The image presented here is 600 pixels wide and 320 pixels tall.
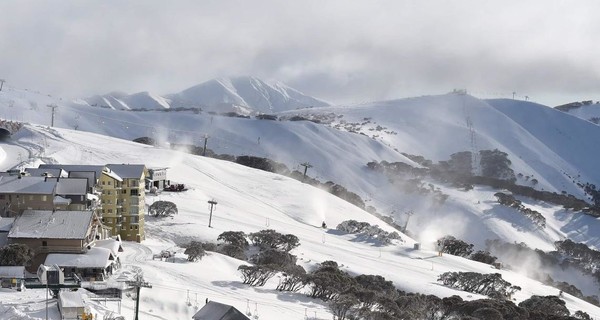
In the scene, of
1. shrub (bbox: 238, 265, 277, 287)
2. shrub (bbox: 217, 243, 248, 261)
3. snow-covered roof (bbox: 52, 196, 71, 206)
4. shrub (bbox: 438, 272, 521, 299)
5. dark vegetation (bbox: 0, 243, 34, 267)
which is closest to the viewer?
dark vegetation (bbox: 0, 243, 34, 267)

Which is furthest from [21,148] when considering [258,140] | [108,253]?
[258,140]

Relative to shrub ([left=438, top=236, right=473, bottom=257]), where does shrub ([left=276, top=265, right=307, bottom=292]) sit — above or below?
above

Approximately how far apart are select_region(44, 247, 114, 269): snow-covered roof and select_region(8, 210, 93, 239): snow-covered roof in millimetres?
1413

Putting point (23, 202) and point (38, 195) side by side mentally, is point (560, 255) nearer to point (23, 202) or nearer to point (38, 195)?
point (38, 195)

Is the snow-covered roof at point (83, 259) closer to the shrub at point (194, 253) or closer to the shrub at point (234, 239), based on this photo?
the shrub at point (194, 253)

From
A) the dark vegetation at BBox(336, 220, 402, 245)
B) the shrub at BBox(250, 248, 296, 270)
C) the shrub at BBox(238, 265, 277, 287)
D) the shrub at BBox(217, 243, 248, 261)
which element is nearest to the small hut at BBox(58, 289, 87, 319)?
the shrub at BBox(238, 265, 277, 287)

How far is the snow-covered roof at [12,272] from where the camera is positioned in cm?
4103

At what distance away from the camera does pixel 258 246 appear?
67250 mm

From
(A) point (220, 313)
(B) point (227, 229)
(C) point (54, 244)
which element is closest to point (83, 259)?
(C) point (54, 244)

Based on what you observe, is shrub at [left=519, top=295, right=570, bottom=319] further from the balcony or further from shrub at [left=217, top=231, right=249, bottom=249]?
the balcony

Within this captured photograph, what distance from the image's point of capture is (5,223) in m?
48.7

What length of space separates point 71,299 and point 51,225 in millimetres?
14801

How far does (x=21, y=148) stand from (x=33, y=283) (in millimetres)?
67806

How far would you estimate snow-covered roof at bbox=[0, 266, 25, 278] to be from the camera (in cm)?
4103
